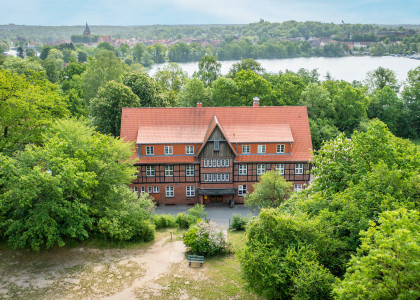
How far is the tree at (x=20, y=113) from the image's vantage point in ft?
104

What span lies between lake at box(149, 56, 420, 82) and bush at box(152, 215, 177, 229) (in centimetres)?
7660

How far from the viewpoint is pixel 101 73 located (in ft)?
194

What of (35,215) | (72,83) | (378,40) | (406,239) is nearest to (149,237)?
(35,215)

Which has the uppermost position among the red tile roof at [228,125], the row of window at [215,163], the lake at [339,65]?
the lake at [339,65]

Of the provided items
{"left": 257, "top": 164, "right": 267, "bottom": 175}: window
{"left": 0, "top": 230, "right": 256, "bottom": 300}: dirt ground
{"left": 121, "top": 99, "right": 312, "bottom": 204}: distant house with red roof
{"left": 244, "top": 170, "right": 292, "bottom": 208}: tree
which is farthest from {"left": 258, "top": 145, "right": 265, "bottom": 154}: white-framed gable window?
{"left": 0, "top": 230, "right": 256, "bottom": 300}: dirt ground

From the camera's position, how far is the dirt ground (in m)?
21.5

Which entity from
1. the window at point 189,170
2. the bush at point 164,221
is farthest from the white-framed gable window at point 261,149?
the bush at point 164,221

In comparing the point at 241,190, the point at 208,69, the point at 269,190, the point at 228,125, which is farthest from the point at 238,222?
the point at 208,69

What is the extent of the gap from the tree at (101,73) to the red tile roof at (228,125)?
957 inches

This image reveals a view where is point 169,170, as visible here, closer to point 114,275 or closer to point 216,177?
point 216,177

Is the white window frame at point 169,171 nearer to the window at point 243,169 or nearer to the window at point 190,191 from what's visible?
the window at point 190,191

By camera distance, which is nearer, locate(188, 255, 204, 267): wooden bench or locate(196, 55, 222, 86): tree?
locate(188, 255, 204, 267): wooden bench

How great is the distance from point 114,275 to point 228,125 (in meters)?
18.4

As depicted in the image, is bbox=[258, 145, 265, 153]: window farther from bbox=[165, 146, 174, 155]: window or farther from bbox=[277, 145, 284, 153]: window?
bbox=[165, 146, 174, 155]: window
